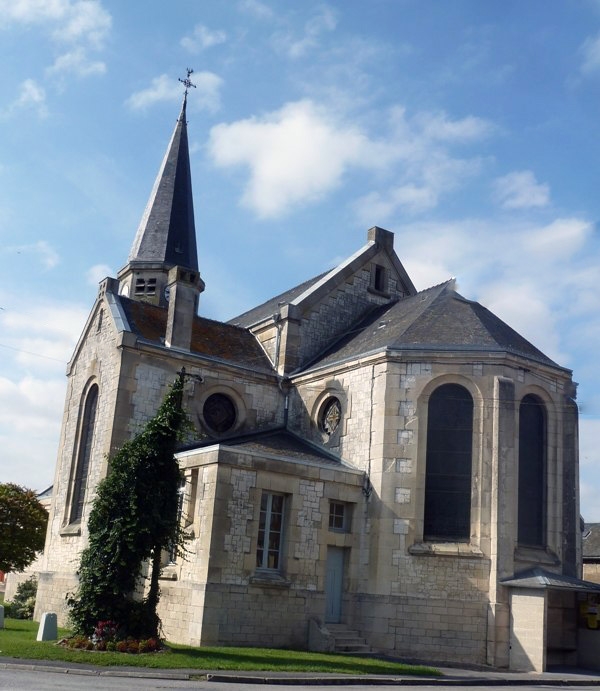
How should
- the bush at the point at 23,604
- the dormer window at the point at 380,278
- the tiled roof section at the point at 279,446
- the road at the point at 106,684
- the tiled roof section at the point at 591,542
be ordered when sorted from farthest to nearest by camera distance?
the tiled roof section at the point at 591,542 → the dormer window at the point at 380,278 → the bush at the point at 23,604 → the tiled roof section at the point at 279,446 → the road at the point at 106,684

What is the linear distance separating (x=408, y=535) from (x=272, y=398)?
7.26m

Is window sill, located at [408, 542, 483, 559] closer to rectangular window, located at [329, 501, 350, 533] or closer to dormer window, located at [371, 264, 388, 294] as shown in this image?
rectangular window, located at [329, 501, 350, 533]

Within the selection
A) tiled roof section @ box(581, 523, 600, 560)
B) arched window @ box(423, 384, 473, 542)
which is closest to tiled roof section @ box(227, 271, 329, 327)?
arched window @ box(423, 384, 473, 542)

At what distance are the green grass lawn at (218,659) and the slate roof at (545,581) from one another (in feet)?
13.0

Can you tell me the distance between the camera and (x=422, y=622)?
20922 millimetres

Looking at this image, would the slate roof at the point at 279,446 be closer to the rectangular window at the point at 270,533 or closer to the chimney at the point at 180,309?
the rectangular window at the point at 270,533

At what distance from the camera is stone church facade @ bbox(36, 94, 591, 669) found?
20328 mm

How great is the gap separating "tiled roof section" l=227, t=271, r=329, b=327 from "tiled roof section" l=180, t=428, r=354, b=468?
242 inches

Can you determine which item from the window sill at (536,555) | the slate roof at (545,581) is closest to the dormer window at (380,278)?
the window sill at (536,555)

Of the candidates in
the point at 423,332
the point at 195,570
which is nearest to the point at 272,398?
the point at 423,332

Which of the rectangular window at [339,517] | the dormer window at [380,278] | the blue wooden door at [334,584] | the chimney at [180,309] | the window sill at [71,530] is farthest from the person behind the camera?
the dormer window at [380,278]

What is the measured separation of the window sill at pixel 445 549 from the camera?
2119 centimetres

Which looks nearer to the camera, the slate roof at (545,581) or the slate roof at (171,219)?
the slate roof at (545,581)

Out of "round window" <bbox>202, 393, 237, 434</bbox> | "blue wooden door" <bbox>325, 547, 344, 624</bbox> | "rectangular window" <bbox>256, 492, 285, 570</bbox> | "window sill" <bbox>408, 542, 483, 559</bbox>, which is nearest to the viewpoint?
"rectangular window" <bbox>256, 492, 285, 570</bbox>
